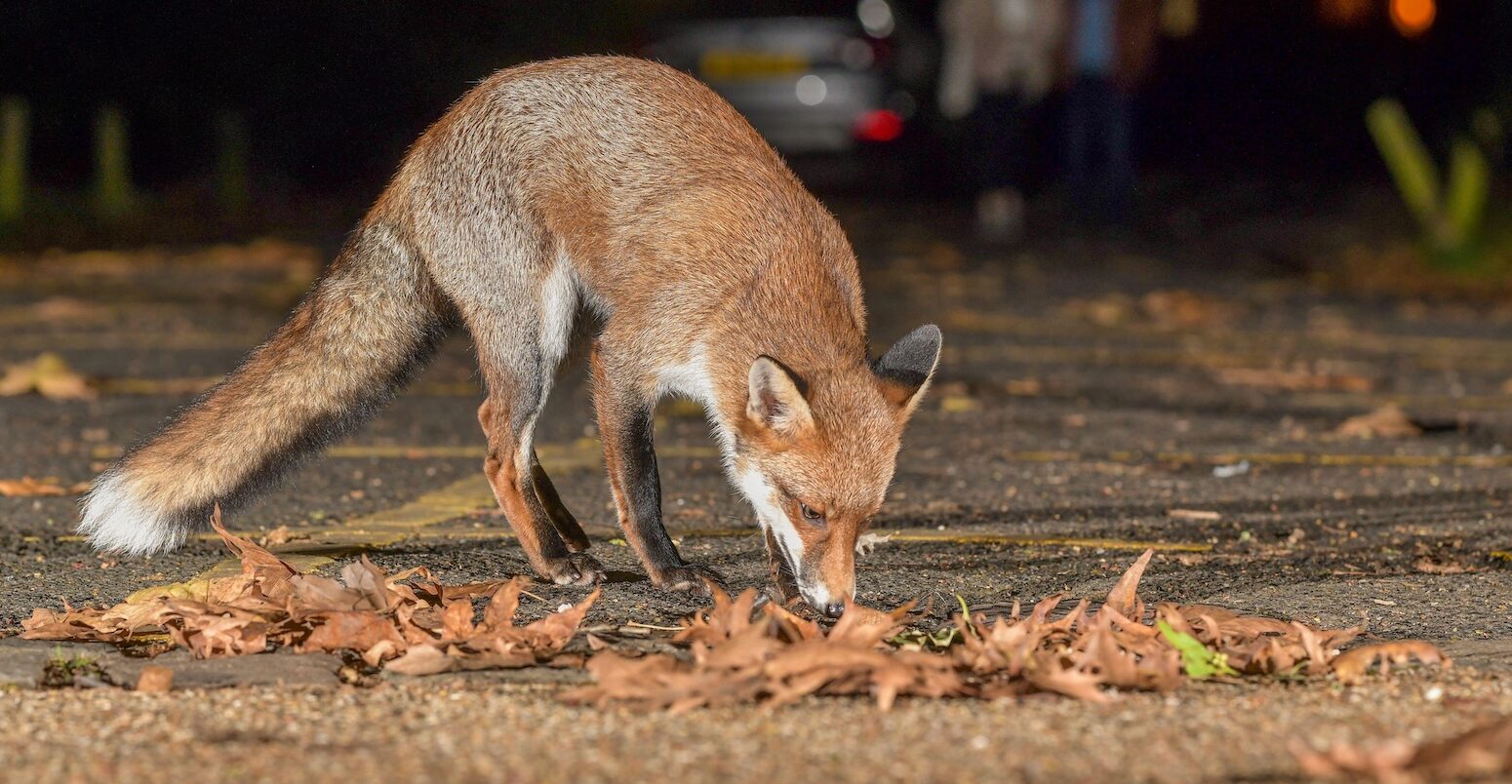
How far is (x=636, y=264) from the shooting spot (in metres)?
6.21

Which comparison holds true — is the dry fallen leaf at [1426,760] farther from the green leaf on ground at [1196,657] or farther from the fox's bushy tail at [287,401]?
the fox's bushy tail at [287,401]

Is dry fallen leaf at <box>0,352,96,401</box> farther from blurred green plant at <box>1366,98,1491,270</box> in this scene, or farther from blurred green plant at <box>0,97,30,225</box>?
blurred green plant at <box>1366,98,1491,270</box>

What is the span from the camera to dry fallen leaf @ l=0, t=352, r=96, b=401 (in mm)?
9453

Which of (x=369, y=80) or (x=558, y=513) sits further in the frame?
(x=369, y=80)

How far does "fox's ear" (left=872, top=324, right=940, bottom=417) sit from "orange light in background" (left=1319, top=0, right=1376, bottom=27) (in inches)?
683

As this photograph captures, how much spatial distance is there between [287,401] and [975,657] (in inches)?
117

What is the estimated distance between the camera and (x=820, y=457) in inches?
218

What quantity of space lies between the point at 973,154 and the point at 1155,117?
6.47m

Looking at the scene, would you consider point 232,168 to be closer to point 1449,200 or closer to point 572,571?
point 1449,200

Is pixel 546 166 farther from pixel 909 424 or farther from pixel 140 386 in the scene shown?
pixel 140 386

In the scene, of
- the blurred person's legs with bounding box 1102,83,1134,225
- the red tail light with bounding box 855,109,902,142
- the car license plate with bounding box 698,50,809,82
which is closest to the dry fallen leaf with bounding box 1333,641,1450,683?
the blurred person's legs with bounding box 1102,83,1134,225

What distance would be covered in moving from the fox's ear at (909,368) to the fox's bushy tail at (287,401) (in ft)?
5.68

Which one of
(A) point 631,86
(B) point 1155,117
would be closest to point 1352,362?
(A) point 631,86

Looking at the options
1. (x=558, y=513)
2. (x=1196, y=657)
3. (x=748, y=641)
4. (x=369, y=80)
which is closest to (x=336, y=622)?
(x=748, y=641)
